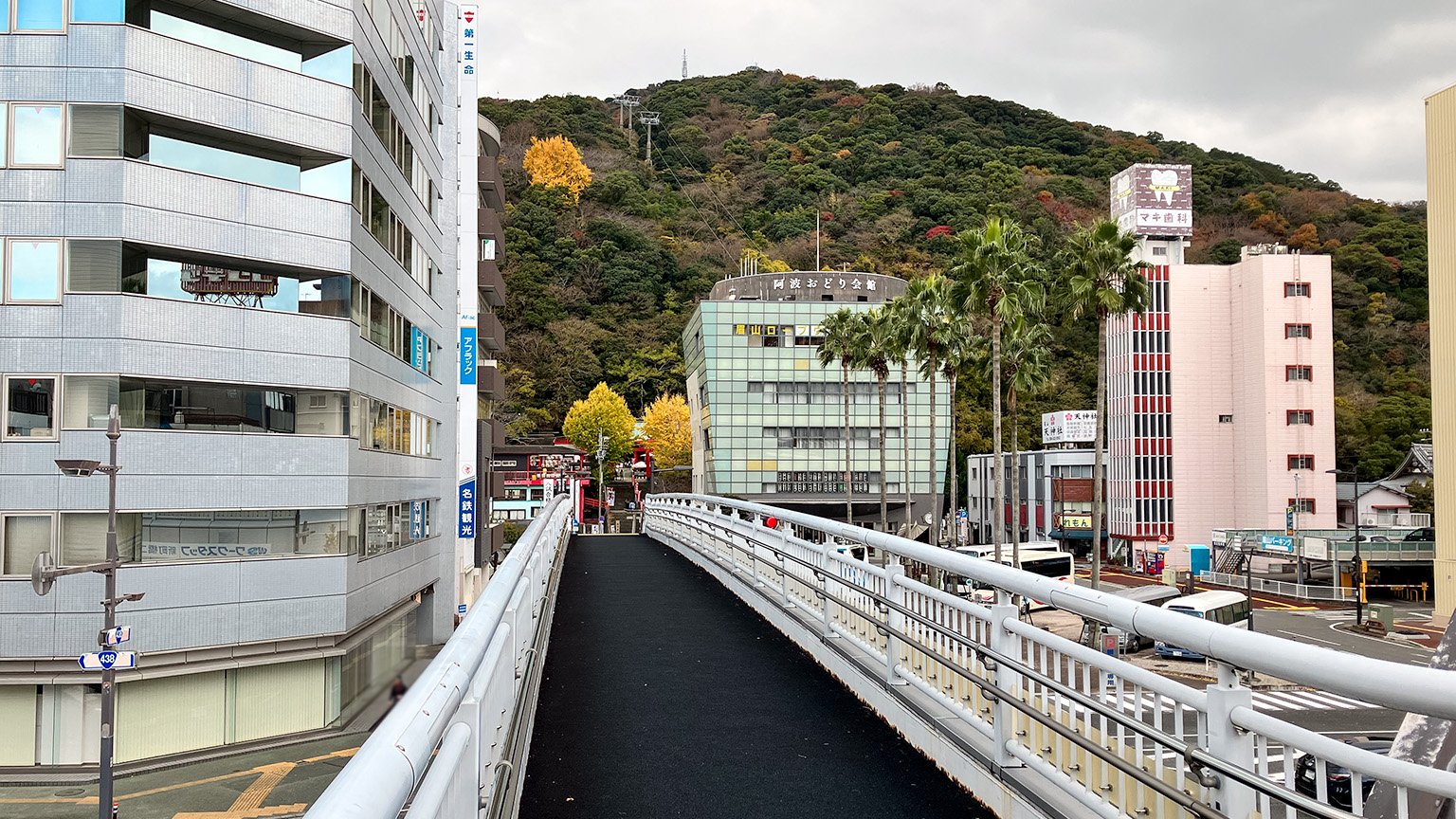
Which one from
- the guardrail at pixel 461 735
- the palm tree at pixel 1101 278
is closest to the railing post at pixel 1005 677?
the guardrail at pixel 461 735

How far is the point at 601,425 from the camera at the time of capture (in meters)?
94.0

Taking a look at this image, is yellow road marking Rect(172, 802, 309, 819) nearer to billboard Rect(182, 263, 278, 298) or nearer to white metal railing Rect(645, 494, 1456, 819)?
billboard Rect(182, 263, 278, 298)

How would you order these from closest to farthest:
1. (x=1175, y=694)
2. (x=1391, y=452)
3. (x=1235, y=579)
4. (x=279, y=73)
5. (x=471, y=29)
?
(x=1175, y=694)
(x=279, y=73)
(x=471, y=29)
(x=1235, y=579)
(x=1391, y=452)

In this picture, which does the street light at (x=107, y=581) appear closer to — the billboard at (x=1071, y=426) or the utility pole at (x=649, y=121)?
the billboard at (x=1071, y=426)

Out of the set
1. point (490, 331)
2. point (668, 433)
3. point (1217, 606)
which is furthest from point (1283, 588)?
point (668, 433)

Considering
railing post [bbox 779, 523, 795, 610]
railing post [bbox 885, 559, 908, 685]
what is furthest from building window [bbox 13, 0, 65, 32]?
railing post [bbox 885, 559, 908, 685]

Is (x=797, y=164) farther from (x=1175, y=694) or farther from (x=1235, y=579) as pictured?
(x=1175, y=694)

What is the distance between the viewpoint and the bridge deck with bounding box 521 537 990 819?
221 inches

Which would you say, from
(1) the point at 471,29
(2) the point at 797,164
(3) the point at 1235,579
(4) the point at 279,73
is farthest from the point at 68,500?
(2) the point at 797,164

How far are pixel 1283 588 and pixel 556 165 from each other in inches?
3976

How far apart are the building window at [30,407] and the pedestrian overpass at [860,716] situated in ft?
49.0

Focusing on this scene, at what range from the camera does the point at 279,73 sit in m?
24.1

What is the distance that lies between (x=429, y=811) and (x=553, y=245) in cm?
11225

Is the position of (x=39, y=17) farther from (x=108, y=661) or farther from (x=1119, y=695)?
(x=1119, y=695)
